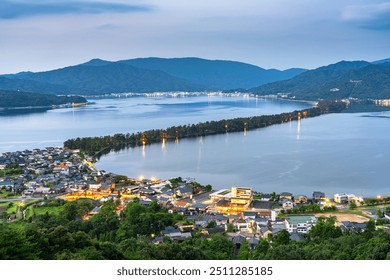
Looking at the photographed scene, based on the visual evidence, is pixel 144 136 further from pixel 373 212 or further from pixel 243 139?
pixel 373 212

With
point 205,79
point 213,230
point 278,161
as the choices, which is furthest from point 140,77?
Answer: point 213,230

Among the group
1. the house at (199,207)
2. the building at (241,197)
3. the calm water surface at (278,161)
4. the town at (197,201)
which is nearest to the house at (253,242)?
the town at (197,201)

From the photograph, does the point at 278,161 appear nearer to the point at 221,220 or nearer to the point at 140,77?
the point at 221,220

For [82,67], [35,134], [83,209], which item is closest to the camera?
[83,209]

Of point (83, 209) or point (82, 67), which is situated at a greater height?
point (82, 67)

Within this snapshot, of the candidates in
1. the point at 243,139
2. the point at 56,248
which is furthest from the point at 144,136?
the point at 56,248

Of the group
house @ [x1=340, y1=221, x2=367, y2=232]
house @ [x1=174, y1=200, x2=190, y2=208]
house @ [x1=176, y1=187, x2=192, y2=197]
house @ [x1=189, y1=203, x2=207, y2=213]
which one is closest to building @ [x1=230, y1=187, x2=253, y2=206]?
house @ [x1=189, y1=203, x2=207, y2=213]

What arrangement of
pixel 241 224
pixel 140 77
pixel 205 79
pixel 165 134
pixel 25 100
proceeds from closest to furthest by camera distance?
1. pixel 241 224
2. pixel 165 134
3. pixel 25 100
4. pixel 140 77
5. pixel 205 79

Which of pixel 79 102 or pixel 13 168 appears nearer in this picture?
pixel 13 168
